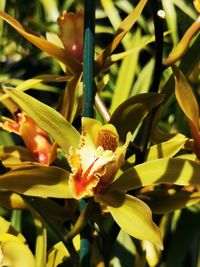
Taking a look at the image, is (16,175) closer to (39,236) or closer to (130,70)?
(39,236)

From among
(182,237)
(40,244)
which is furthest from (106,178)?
(182,237)

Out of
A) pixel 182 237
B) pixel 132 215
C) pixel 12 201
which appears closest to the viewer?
pixel 132 215

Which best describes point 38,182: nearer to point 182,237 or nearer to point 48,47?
point 48,47

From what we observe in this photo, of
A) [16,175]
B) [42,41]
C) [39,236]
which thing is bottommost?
[39,236]

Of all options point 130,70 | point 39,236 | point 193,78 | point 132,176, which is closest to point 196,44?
point 193,78

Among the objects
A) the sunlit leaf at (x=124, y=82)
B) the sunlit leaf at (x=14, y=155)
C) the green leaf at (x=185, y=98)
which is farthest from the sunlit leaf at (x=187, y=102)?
the sunlit leaf at (x=124, y=82)

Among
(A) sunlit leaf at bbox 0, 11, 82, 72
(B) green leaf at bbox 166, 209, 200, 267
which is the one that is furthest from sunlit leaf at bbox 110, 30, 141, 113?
(A) sunlit leaf at bbox 0, 11, 82, 72
